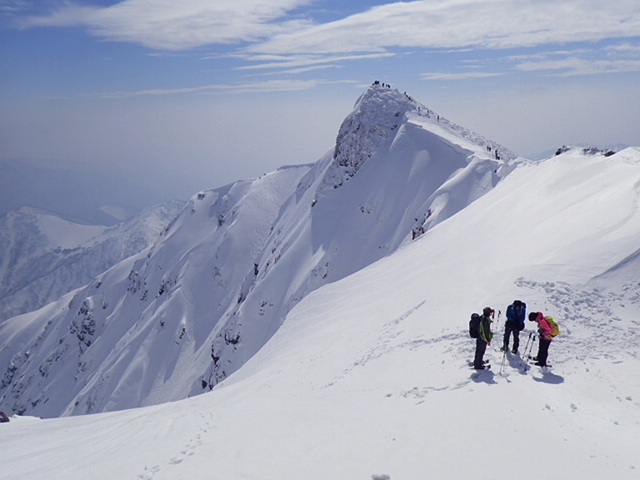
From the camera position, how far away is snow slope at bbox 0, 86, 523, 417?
81.5m

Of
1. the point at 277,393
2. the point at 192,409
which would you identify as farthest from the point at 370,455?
the point at 192,409

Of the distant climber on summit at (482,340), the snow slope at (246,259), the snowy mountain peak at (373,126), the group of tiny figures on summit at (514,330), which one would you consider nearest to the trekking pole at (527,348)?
the group of tiny figures on summit at (514,330)

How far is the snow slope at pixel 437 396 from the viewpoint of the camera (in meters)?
8.42

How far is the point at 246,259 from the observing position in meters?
131

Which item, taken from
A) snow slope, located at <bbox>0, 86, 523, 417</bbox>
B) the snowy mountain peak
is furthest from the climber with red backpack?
the snowy mountain peak

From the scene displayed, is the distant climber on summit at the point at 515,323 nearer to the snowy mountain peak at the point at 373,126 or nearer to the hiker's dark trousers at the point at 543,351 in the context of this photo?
the hiker's dark trousers at the point at 543,351

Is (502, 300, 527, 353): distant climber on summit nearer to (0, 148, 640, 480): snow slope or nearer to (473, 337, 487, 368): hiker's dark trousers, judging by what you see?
(0, 148, 640, 480): snow slope

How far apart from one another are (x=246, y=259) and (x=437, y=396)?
12271 cm

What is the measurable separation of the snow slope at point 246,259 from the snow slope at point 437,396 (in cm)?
3708

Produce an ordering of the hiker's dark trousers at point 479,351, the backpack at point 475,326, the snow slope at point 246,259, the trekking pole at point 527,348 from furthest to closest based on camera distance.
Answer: the snow slope at point 246,259
the trekking pole at point 527,348
the backpack at point 475,326
the hiker's dark trousers at point 479,351

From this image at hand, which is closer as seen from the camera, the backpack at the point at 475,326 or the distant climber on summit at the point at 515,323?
the backpack at the point at 475,326

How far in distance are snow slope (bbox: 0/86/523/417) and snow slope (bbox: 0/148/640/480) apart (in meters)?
37.1

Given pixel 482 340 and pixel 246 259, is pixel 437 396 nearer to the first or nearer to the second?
pixel 482 340

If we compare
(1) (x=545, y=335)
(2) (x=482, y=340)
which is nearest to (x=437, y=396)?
(2) (x=482, y=340)
